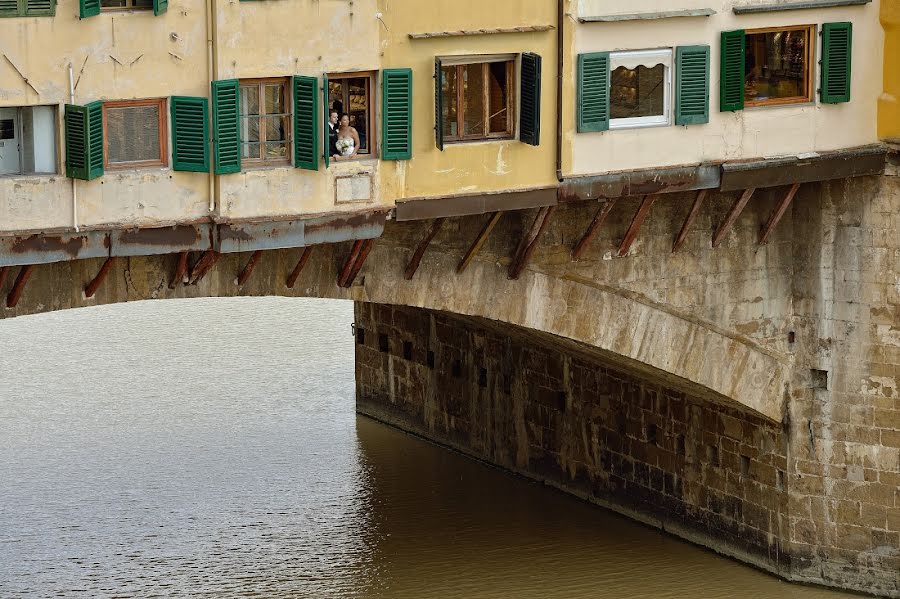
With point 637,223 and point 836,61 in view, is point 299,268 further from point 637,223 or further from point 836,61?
point 836,61

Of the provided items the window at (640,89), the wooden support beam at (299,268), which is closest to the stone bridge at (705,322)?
the wooden support beam at (299,268)

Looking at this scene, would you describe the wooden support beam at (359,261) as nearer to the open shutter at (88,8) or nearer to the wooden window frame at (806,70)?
the open shutter at (88,8)

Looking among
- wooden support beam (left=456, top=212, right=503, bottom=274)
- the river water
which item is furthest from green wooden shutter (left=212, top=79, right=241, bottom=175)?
the river water

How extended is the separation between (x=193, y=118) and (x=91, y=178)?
46.1 inches

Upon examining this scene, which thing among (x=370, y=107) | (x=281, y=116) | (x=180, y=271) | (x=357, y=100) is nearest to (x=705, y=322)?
(x=370, y=107)

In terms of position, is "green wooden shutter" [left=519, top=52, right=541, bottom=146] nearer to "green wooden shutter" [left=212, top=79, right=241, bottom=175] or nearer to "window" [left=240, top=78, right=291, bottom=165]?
"window" [left=240, top=78, right=291, bottom=165]

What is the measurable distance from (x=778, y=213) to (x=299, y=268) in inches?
243

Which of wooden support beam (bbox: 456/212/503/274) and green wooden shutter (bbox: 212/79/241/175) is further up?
green wooden shutter (bbox: 212/79/241/175)

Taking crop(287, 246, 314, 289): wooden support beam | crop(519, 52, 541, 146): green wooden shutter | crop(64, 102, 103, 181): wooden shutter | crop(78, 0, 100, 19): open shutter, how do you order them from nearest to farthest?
crop(78, 0, 100, 19): open shutter, crop(64, 102, 103, 181): wooden shutter, crop(287, 246, 314, 289): wooden support beam, crop(519, 52, 541, 146): green wooden shutter

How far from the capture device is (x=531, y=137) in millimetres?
23859

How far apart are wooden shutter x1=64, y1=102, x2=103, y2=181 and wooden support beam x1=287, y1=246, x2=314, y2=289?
272 cm

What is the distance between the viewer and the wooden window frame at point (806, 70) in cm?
2562

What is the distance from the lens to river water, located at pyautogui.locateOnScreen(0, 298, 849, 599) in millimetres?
28000

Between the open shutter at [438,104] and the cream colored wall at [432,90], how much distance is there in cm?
5
